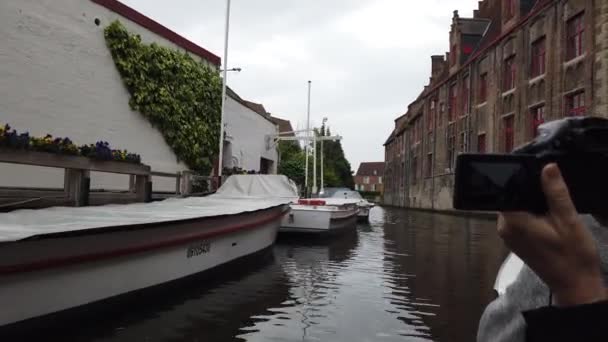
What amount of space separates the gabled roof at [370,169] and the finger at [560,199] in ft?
360

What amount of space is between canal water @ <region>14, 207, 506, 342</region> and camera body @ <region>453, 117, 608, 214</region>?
385 centimetres

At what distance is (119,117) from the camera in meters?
11.0

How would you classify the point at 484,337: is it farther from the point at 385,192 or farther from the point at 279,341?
the point at 385,192

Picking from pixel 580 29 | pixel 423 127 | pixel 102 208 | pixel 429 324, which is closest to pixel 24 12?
pixel 102 208

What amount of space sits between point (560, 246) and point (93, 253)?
4.28m

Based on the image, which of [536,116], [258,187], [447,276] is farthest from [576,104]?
[447,276]

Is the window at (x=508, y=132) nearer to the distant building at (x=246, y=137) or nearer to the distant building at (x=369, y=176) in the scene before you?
the distant building at (x=246, y=137)

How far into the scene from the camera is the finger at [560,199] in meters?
0.77

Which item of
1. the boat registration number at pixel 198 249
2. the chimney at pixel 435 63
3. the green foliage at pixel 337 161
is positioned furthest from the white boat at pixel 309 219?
the green foliage at pixel 337 161

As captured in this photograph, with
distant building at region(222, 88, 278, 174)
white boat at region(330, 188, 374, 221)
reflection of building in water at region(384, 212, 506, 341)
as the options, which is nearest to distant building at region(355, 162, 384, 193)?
distant building at region(222, 88, 278, 174)

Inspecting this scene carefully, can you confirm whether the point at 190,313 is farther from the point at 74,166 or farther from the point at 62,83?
the point at 62,83

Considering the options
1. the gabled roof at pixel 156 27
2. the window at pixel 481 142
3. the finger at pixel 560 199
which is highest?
the gabled roof at pixel 156 27

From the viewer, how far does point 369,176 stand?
364ft

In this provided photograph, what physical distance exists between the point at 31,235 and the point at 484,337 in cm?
346
